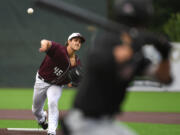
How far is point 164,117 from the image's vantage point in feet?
39.7

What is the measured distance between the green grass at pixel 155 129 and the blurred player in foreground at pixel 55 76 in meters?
1.81

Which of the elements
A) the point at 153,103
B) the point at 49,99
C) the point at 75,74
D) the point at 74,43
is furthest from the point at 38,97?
the point at 153,103

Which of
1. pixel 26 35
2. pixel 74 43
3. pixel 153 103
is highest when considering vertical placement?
pixel 26 35

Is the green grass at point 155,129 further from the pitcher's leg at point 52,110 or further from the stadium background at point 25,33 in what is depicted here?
the stadium background at point 25,33

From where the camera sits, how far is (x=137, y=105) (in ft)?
51.8

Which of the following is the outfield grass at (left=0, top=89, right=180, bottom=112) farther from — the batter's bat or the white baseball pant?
the batter's bat

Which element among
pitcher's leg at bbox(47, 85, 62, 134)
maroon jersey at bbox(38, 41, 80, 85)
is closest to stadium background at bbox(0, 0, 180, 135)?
maroon jersey at bbox(38, 41, 80, 85)

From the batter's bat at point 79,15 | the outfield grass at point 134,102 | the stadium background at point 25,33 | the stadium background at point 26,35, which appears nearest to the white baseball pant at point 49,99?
the outfield grass at point 134,102

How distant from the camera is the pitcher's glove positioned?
29.4 feet

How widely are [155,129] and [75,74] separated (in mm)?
2227

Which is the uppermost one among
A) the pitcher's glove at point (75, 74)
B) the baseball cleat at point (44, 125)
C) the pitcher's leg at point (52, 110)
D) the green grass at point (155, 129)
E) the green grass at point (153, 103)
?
the pitcher's glove at point (75, 74)

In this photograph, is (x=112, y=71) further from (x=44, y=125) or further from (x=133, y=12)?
(x=44, y=125)

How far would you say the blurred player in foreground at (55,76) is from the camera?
8.45 m

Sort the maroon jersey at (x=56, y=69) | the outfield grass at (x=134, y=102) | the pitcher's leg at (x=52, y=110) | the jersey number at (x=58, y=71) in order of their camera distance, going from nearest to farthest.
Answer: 1. the pitcher's leg at (x=52, y=110)
2. the maroon jersey at (x=56, y=69)
3. the jersey number at (x=58, y=71)
4. the outfield grass at (x=134, y=102)
